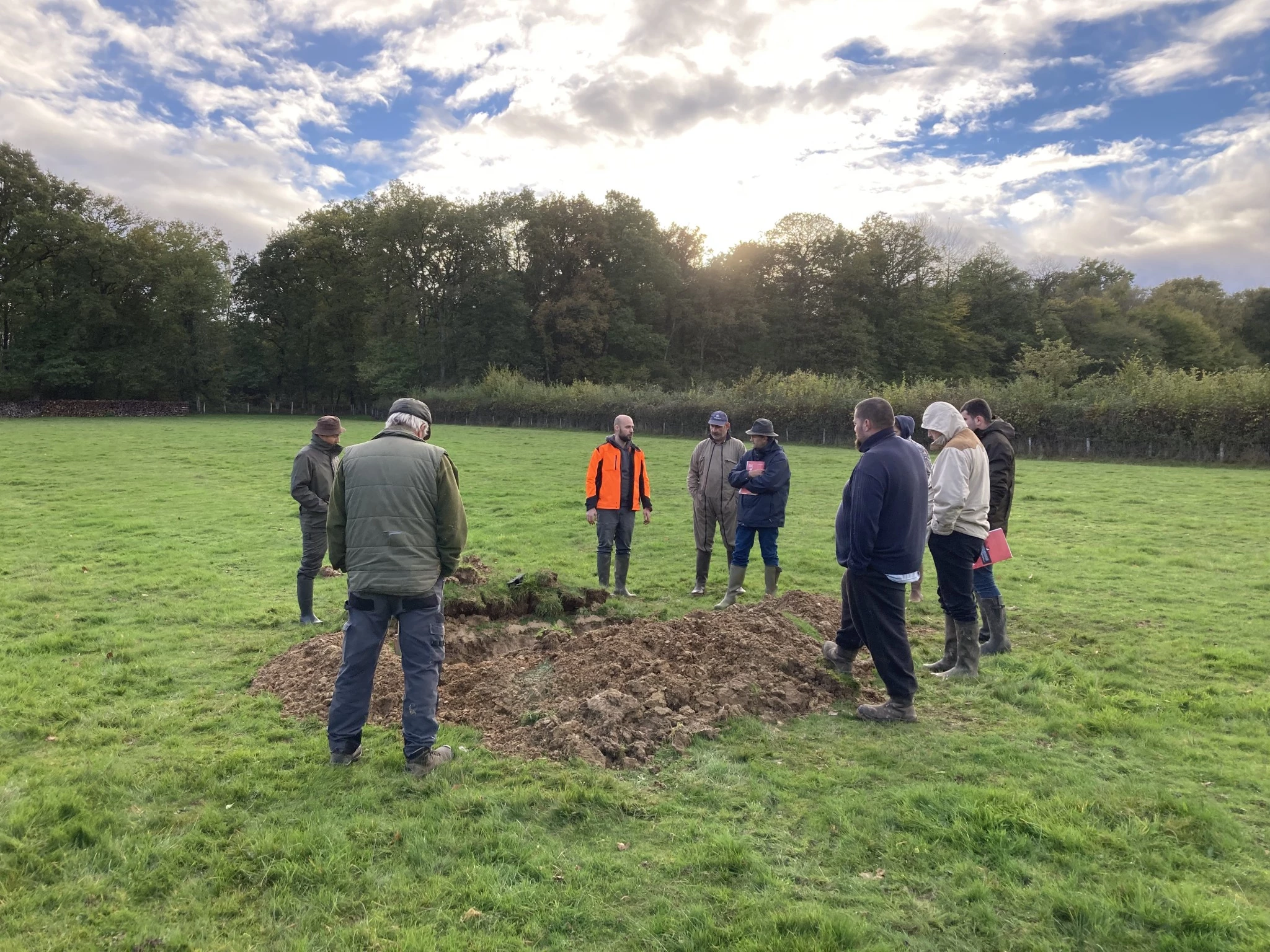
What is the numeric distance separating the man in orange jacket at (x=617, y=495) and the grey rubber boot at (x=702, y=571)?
2.86ft

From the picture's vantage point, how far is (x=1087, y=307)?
217 ft

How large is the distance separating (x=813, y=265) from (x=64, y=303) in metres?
62.7

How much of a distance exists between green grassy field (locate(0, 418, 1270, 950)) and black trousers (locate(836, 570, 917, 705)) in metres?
0.32

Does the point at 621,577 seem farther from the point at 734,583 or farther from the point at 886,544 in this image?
the point at 886,544

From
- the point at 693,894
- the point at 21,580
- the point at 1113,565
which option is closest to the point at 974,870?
the point at 693,894

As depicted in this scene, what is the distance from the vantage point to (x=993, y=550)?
7.19 metres

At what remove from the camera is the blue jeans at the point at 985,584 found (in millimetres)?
7418

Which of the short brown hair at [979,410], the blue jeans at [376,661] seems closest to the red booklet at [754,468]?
the short brown hair at [979,410]

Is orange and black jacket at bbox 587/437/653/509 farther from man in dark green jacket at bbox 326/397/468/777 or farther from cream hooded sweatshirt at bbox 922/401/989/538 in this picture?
man in dark green jacket at bbox 326/397/468/777

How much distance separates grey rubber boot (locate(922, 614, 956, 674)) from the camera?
7.05m

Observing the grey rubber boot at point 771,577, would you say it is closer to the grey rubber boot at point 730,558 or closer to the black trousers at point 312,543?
the grey rubber boot at point 730,558

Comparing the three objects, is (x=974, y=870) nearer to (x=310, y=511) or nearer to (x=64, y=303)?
(x=310, y=511)

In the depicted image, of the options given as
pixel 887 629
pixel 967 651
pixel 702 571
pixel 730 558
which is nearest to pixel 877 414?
pixel 887 629

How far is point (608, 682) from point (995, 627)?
163 inches
